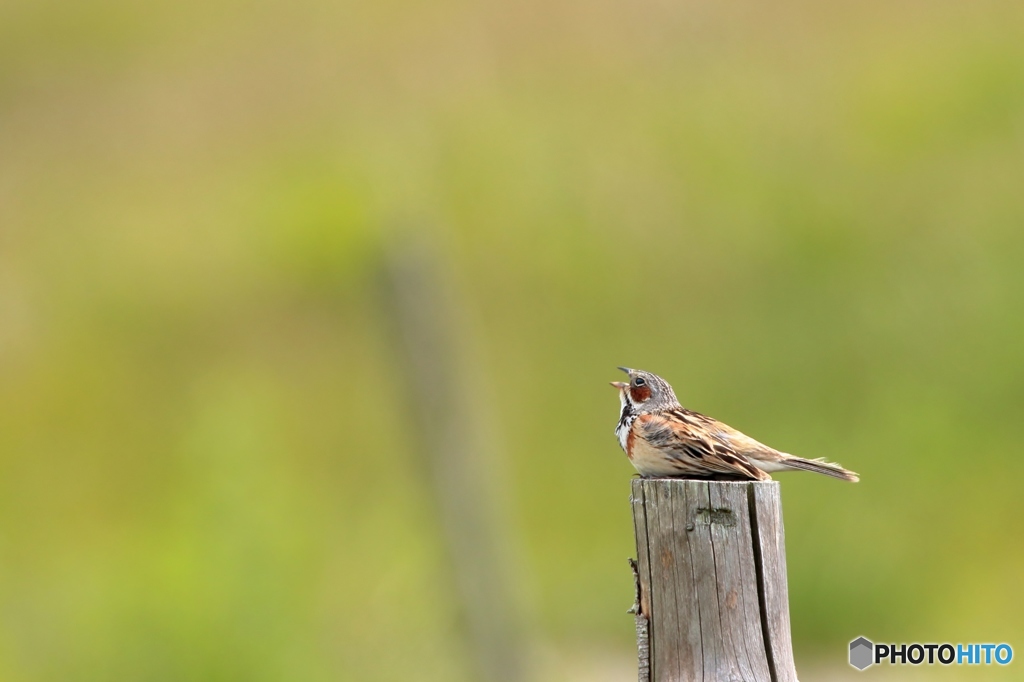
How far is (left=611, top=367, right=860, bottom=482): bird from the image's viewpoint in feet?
14.0

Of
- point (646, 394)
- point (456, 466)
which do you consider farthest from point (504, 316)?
point (646, 394)

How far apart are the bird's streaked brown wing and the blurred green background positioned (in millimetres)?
3378

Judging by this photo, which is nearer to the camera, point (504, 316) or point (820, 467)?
point (820, 467)

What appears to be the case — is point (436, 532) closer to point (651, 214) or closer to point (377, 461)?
point (377, 461)

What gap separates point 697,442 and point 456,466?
13.4 ft

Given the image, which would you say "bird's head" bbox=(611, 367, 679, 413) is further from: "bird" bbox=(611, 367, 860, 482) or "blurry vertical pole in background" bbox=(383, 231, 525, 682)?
"blurry vertical pole in background" bbox=(383, 231, 525, 682)

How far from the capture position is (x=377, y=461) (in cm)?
1272

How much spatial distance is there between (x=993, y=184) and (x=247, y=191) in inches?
368

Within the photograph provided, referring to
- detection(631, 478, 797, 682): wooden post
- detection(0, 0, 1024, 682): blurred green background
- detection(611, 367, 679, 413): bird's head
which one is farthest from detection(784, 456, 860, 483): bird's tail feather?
detection(0, 0, 1024, 682): blurred green background

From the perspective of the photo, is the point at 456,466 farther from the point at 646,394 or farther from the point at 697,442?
the point at 697,442

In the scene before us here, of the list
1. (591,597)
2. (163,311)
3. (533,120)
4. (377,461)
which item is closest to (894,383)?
(591,597)

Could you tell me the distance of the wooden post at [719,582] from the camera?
3.84 m

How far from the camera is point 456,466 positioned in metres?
8.27

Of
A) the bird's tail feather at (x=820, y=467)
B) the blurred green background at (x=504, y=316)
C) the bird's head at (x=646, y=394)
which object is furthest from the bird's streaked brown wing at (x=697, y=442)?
the blurred green background at (x=504, y=316)
